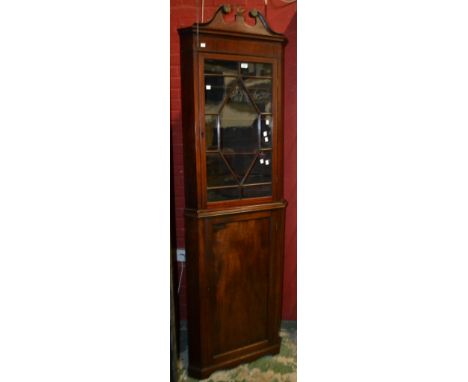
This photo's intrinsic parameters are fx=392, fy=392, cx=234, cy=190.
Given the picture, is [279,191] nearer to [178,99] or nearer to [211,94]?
[211,94]

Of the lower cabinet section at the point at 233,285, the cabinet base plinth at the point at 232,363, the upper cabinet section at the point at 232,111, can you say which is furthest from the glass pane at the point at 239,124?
the cabinet base plinth at the point at 232,363

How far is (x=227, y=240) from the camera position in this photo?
1.59m

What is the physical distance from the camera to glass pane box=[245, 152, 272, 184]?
1623mm

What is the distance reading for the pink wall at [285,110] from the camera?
5.88 ft

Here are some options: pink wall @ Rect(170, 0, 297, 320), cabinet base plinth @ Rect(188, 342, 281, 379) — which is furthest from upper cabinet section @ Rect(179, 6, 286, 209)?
cabinet base plinth @ Rect(188, 342, 281, 379)

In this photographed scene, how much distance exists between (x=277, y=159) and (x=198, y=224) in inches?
16.8

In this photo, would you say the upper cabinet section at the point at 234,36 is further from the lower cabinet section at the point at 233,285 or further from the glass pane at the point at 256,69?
the lower cabinet section at the point at 233,285

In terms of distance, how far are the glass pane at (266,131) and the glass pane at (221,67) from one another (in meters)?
0.22

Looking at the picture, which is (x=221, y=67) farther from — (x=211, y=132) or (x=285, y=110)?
(x=285, y=110)

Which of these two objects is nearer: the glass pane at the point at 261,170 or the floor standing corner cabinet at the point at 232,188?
the floor standing corner cabinet at the point at 232,188

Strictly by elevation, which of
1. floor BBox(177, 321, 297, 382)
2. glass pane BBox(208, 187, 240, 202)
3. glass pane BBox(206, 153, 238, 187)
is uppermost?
glass pane BBox(206, 153, 238, 187)

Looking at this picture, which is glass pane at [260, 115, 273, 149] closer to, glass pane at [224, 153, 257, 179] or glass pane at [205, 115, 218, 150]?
glass pane at [224, 153, 257, 179]

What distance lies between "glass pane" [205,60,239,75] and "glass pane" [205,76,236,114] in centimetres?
2

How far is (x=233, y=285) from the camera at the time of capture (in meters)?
1.61
